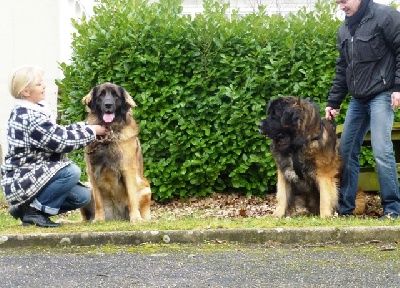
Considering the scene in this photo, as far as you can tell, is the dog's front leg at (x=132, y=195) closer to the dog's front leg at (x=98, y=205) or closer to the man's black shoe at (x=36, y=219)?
the dog's front leg at (x=98, y=205)

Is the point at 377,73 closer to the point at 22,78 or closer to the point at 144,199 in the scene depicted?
the point at 144,199

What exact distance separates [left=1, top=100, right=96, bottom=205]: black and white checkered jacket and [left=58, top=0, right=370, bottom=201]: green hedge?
325cm

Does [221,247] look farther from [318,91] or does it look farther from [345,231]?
[318,91]

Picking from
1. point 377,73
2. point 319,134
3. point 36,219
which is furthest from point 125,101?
point 377,73

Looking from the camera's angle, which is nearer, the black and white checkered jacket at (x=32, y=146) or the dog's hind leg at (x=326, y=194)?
the black and white checkered jacket at (x=32, y=146)

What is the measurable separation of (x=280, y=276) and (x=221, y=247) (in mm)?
1265

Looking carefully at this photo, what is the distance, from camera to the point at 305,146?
25.3ft

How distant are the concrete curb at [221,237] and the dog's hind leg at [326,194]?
1.54 metres

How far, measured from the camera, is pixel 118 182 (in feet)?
25.0

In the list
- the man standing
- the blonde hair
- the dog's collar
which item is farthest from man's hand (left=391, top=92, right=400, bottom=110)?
the blonde hair

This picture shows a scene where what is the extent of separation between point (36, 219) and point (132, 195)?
1104 millimetres

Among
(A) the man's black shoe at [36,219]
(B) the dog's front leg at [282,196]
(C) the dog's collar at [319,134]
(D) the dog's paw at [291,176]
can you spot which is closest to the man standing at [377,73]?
(C) the dog's collar at [319,134]

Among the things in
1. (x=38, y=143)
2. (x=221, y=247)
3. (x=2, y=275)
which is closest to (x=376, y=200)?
(x=221, y=247)

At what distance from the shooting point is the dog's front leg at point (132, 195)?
296 inches
